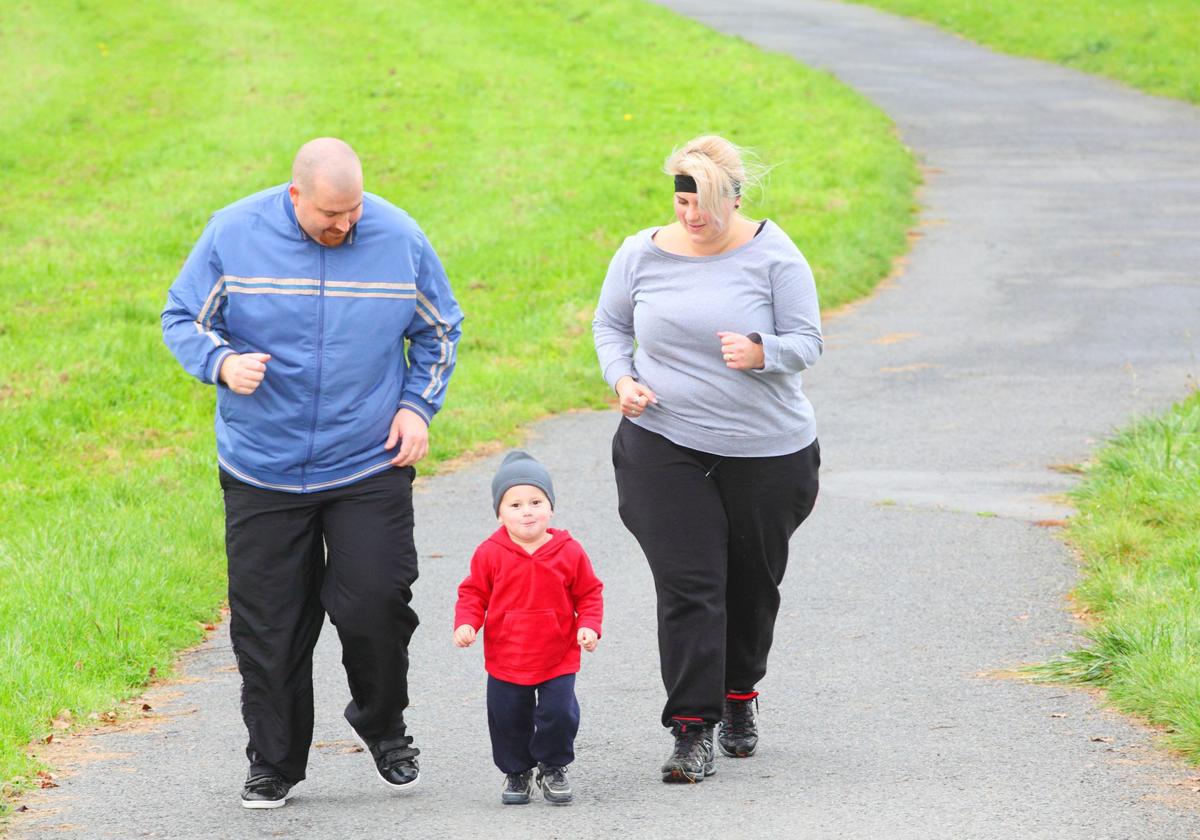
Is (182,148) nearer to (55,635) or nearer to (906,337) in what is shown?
(906,337)

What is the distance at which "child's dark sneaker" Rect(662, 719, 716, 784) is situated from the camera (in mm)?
5184

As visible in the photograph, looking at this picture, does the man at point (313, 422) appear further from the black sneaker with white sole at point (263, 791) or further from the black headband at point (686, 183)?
the black headband at point (686, 183)

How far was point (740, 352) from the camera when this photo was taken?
496cm

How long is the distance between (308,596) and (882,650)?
2538mm

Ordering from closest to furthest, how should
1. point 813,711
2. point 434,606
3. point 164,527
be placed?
point 813,711 < point 434,606 < point 164,527

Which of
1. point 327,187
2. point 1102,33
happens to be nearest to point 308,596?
point 327,187

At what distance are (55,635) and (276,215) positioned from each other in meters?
2.52

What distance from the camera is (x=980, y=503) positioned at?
8984mm

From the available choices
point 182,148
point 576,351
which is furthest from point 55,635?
point 182,148

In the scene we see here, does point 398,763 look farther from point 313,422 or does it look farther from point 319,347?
point 319,347

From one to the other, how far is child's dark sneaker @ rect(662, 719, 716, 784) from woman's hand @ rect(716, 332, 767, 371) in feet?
3.57

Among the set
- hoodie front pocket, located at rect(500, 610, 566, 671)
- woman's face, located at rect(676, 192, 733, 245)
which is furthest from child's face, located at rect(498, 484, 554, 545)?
woman's face, located at rect(676, 192, 733, 245)

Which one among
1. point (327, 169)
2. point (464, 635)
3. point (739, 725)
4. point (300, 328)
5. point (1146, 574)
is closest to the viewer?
point (327, 169)

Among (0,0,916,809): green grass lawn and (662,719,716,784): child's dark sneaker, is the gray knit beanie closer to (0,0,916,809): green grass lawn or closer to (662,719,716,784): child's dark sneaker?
(662,719,716,784): child's dark sneaker
